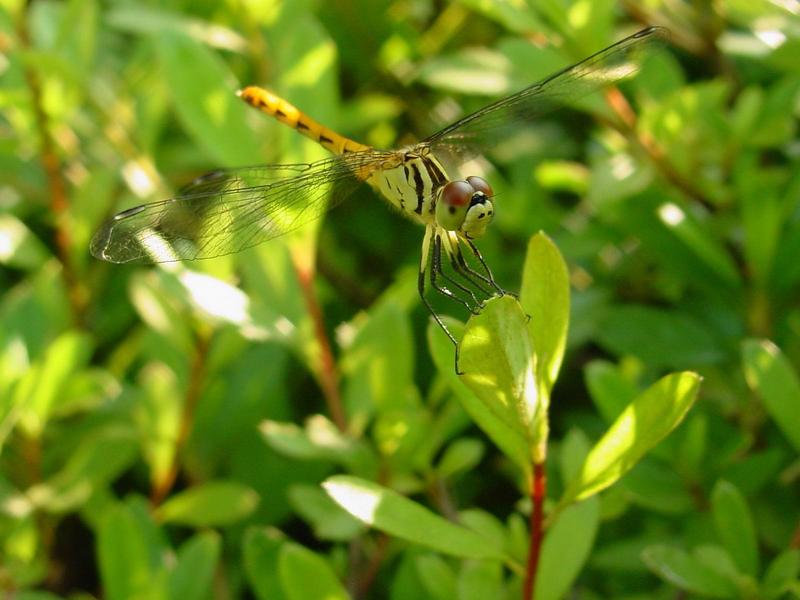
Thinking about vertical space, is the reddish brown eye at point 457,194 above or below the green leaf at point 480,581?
above

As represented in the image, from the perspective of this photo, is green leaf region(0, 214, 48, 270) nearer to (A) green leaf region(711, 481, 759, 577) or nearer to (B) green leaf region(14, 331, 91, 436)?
(B) green leaf region(14, 331, 91, 436)

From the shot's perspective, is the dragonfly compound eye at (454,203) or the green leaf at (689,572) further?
the dragonfly compound eye at (454,203)

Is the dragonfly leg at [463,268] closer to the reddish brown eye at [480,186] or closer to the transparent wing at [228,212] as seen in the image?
the reddish brown eye at [480,186]

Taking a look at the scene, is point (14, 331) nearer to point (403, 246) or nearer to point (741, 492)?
point (403, 246)

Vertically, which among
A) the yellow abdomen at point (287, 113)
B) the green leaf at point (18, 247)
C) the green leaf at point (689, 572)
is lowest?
the green leaf at point (689, 572)

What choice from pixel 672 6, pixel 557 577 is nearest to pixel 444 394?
pixel 557 577

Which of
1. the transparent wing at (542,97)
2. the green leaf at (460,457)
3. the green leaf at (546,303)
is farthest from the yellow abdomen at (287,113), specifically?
the green leaf at (546,303)
